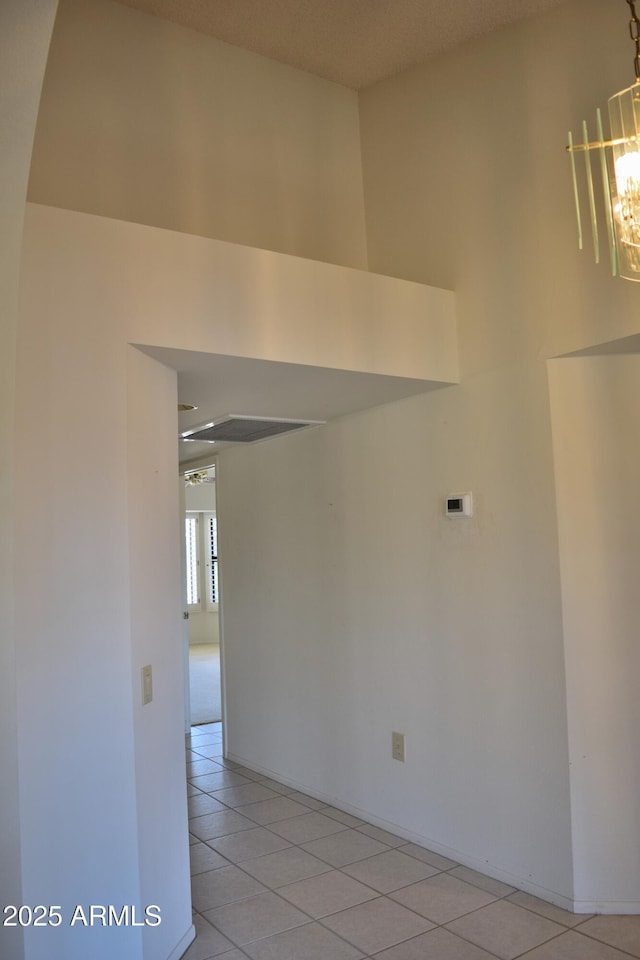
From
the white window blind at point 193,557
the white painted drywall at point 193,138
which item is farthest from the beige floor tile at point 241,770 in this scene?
the white window blind at point 193,557

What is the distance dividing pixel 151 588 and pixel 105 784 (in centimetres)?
64

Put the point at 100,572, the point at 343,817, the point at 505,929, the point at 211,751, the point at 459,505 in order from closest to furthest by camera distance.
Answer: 1. the point at 100,572
2. the point at 505,929
3. the point at 459,505
4. the point at 343,817
5. the point at 211,751

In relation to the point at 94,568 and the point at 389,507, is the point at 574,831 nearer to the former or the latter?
the point at 389,507

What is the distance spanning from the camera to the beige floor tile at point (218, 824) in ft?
12.8

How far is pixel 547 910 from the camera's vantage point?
2.97 metres

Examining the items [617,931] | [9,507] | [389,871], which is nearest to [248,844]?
[389,871]

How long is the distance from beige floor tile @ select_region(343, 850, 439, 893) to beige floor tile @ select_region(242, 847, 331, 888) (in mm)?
158

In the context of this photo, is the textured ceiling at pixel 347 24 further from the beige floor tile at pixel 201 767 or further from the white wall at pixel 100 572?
the beige floor tile at pixel 201 767

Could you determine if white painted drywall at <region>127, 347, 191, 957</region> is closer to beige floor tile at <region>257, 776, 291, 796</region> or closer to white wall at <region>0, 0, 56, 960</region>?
white wall at <region>0, 0, 56, 960</region>

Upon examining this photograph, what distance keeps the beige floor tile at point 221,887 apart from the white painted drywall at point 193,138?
2920mm

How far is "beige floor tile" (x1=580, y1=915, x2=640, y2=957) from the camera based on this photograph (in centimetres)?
271

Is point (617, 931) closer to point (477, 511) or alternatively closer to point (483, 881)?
point (483, 881)

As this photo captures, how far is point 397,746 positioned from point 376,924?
0.93m

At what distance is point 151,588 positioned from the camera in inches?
105
